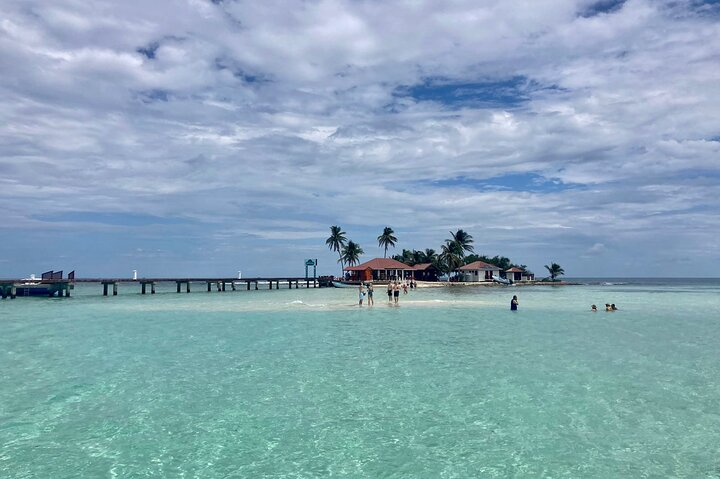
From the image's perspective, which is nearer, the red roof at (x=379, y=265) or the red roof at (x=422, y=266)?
the red roof at (x=379, y=265)

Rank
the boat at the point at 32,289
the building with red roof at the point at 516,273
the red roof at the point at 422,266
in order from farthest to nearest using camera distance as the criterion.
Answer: the building with red roof at the point at 516,273, the red roof at the point at 422,266, the boat at the point at 32,289

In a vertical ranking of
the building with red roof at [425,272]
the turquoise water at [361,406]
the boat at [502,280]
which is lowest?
the turquoise water at [361,406]

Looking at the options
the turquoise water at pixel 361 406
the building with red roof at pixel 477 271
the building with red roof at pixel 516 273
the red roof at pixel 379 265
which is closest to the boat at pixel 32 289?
the turquoise water at pixel 361 406

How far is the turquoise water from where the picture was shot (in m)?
10.3

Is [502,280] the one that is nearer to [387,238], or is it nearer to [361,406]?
[387,238]

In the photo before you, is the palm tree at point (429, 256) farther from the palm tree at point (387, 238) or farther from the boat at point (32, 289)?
the boat at point (32, 289)

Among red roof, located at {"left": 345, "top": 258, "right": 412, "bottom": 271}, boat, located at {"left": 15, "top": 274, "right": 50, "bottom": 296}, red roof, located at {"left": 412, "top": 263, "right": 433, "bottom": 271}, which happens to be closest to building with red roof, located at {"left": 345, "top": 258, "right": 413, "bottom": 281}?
red roof, located at {"left": 345, "top": 258, "right": 412, "bottom": 271}

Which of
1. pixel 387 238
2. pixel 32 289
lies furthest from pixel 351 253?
pixel 32 289

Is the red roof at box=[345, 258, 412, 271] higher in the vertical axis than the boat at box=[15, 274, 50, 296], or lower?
higher

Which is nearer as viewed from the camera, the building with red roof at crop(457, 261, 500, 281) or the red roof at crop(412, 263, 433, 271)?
the red roof at crop(412, 263, 433, 271)

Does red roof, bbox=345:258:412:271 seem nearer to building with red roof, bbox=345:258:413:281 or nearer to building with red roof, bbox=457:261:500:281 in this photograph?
building with red roof, bbox=345:258:413:281

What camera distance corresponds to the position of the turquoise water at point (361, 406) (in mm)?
10312

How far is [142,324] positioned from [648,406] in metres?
31.3

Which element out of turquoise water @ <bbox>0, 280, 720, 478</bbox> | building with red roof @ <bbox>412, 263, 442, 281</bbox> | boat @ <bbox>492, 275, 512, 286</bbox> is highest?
building with red roof @ <bbox>412, 263, 442, 281</bbox>
